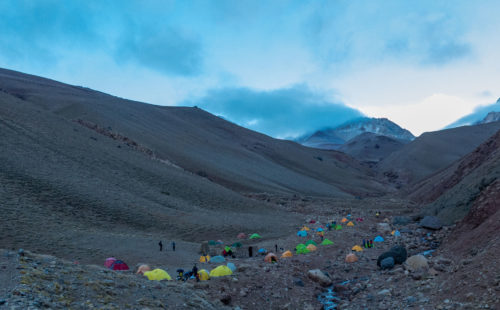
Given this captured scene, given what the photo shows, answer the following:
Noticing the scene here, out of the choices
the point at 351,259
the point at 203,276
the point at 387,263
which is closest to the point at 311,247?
the point at 351,259

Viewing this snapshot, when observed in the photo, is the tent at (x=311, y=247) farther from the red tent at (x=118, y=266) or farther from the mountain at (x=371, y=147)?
the mountain at (x=371, y=147)

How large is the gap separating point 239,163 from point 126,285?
166ft

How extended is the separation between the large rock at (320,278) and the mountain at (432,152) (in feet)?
252

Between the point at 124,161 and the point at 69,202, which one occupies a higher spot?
the point at 124,161

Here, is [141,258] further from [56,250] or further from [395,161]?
[395,161]

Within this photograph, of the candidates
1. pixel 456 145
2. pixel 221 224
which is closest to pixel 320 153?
pixel 456 145

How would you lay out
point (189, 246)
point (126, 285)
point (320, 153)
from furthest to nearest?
point (320, 153)
point (189, 246)
point (126, 285)

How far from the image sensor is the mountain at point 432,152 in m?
87.9

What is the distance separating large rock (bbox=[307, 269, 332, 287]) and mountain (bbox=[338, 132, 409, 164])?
13517cm

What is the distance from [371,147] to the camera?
513 ft

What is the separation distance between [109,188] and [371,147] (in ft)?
475

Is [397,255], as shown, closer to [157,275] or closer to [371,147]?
[157,275]

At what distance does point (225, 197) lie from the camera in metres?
33.9

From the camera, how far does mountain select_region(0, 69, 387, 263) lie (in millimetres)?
17906
